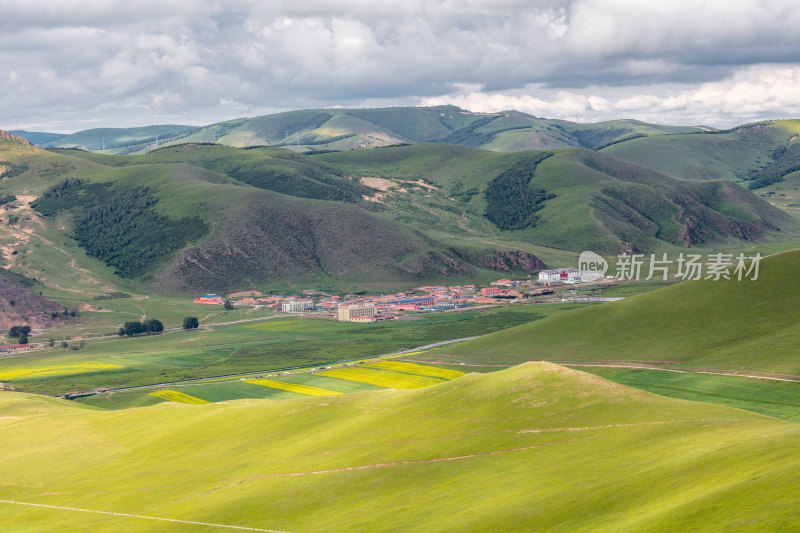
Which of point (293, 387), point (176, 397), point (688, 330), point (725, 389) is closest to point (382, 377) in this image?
point (293, 387)

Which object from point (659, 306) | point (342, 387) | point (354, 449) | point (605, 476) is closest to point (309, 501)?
point (354, 449)

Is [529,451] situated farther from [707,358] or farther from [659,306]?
[659,306]

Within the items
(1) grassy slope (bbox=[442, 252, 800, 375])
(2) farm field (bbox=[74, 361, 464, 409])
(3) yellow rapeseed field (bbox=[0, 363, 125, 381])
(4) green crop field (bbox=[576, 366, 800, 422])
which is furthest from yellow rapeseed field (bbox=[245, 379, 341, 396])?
(3) yellow rapeseed field (bbox=[0, 363, 125, 381])

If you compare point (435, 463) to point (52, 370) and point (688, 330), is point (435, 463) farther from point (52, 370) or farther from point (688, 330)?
point (52, 370)

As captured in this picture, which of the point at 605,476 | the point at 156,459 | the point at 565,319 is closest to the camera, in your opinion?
the point at 605,476

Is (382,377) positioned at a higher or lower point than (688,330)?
lower

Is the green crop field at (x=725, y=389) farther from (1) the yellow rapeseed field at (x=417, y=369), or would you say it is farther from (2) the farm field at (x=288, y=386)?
(2) the farm field at (x=288, y=386)
